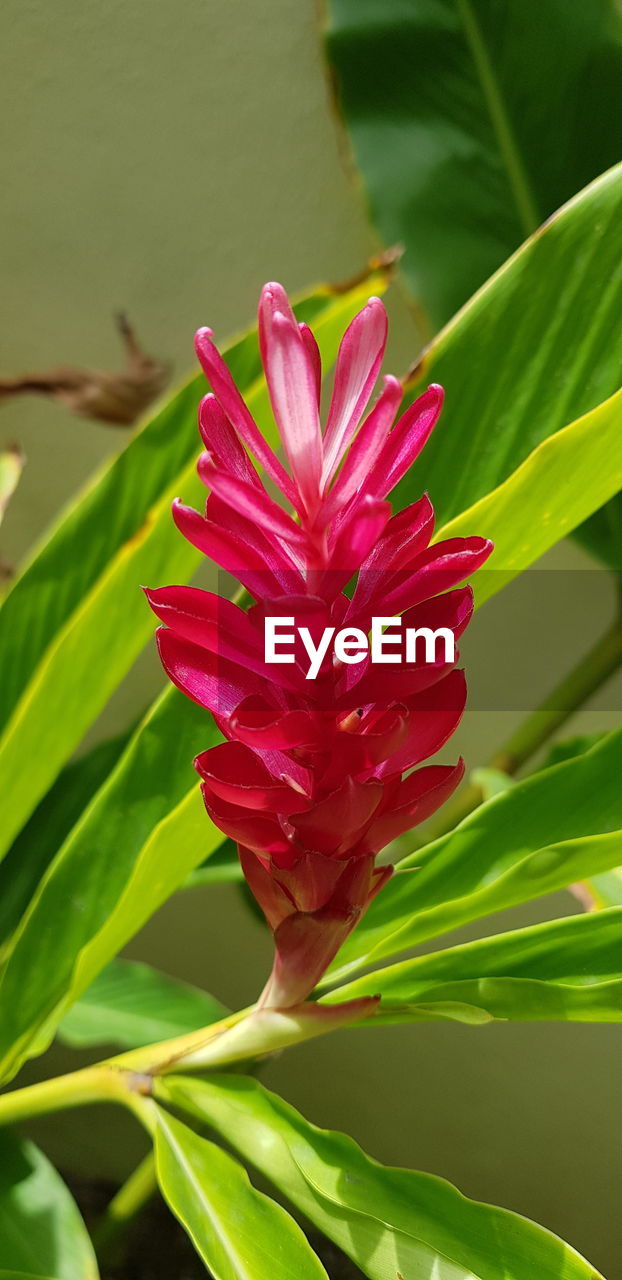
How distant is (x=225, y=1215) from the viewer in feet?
1.38

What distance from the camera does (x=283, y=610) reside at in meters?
0.27

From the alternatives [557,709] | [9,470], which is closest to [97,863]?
[9,470]

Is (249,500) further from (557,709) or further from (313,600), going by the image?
(557,709)

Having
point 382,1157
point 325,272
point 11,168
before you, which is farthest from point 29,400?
point 382,1157

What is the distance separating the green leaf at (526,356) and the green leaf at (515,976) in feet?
0.73

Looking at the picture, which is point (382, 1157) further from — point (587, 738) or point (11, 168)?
point (11, 168)

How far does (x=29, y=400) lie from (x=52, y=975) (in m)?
0.62

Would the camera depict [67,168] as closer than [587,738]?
No

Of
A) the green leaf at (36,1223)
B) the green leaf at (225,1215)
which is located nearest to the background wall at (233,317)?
the green leaf at (36,1223)

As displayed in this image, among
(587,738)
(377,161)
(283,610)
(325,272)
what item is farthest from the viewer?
(325,272)

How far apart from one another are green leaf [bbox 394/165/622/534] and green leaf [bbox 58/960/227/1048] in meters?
0.50

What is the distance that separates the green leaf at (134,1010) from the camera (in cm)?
74

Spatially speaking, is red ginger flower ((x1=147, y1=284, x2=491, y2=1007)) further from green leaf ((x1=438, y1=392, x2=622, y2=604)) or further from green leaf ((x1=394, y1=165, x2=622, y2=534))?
green leaf ((x1=394, y1=165, x2=622, y2=534))

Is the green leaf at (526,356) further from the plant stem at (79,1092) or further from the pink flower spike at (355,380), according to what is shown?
the plant stem at (79,1092)
